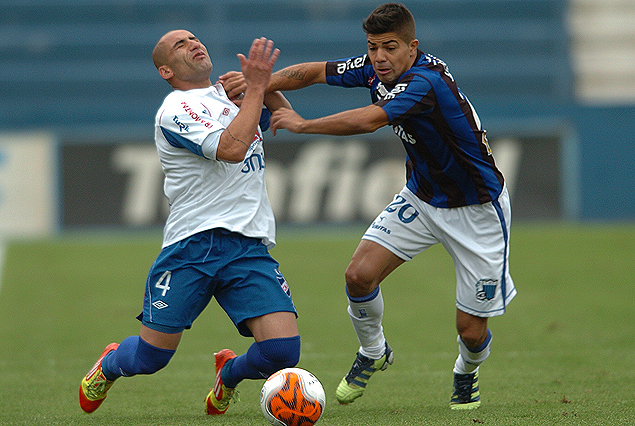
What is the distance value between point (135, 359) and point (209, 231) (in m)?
0.78

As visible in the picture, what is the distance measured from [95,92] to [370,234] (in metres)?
17.6

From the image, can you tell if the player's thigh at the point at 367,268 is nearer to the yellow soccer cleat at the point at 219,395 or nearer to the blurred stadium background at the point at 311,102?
the yellow soccer cleat at the point at 219,395

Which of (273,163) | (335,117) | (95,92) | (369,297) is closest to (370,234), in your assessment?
Answer: (369,297)

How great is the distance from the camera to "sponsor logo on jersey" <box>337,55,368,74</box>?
5285mm

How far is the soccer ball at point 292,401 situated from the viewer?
14.2 feet

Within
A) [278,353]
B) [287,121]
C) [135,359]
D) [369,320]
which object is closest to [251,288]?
[278,353]

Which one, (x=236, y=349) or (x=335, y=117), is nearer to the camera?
(x=335, y=117)

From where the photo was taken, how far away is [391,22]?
473cm

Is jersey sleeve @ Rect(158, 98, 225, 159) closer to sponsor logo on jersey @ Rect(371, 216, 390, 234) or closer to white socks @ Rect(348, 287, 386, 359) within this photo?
sponsor logo on jersey @ Rect(371, 216, 390, 234)

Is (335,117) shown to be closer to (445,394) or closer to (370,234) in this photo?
(370,234)

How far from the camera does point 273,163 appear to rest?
680 inches

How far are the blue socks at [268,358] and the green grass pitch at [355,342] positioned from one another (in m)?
0.26

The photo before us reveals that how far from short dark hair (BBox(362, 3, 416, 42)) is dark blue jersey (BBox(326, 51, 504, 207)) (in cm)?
Result: 20

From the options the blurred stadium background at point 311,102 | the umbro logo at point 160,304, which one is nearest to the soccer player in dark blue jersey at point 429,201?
the umbro logo at point 160,304
